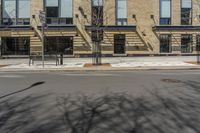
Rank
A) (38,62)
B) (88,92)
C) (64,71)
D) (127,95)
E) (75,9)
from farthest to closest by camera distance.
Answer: (75,9) < (38,62) < (64,71) < (88,92) < (127,95)

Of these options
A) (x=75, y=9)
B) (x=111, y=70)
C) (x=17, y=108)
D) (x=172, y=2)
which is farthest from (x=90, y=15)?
(x=17, y=108)

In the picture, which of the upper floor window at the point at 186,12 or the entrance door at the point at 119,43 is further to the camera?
the upper floor window at the point at 186,12

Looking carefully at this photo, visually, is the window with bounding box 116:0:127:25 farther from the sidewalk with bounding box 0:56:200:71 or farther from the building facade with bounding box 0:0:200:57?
the sidewalk with bounding box 0:56:200:71

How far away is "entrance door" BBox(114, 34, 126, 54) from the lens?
3650cm

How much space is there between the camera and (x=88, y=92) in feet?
39.1

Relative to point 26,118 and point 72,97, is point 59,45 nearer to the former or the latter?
point 72,97

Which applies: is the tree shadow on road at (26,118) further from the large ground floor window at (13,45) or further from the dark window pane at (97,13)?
the large ground floor window at (13,45)

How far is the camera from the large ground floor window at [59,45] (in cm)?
3612

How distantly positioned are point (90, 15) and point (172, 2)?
28.8 feet

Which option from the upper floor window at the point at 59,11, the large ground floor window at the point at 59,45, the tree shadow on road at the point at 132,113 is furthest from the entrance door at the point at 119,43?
the tree shadow on road at the point at 132,113

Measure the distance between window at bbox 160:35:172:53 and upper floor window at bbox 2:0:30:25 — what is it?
14133 mm

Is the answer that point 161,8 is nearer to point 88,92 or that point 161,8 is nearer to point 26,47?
point 26,47

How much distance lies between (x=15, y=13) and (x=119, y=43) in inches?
443

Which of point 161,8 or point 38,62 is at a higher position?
point 161,8
